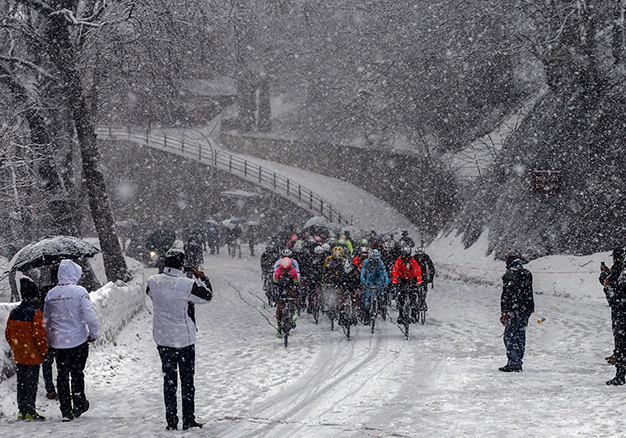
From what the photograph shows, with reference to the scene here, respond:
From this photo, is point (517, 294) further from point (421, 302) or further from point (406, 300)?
point (421, 302)

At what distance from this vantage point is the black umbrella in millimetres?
10695

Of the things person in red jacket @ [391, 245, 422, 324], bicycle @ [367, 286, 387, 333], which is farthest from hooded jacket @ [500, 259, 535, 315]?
bicycle @ [367, 286, 387, 333]

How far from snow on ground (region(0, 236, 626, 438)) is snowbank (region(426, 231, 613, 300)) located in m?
2.12

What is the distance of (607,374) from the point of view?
10375 millimetres

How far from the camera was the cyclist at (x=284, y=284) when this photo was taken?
44.3ft

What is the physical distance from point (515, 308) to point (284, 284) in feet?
14.7

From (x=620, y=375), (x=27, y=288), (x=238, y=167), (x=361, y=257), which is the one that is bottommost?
(x=620, y=375)

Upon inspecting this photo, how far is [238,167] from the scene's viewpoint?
5072 cm

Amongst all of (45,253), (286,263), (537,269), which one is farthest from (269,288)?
(45,253)

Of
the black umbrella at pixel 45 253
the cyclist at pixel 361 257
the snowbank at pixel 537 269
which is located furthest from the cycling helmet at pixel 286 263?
the snowbank at pixel 537 269

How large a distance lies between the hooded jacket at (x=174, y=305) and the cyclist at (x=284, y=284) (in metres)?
5.93

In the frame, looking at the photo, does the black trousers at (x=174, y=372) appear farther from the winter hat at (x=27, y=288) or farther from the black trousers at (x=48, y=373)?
the black trousers at (x=48, y=373)

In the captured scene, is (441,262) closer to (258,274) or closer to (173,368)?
(258,274)

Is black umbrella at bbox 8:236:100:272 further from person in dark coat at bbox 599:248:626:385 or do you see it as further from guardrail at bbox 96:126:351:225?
guardrail at bbox 96:126:351:225
